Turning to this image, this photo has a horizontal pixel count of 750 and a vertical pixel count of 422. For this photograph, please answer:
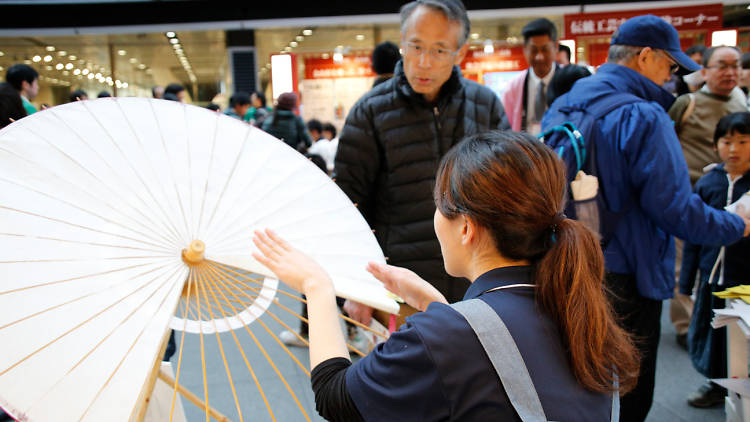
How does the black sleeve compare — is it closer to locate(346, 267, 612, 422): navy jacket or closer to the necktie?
locate(346, 267, 612, 422): navy jacket

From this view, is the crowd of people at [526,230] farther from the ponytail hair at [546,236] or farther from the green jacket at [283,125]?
the green jacket at [283,125]

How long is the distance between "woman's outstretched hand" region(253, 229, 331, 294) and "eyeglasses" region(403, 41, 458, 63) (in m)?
0.91

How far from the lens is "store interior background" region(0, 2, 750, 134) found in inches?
314

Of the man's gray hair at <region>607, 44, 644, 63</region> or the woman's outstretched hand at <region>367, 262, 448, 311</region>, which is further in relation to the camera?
the man's gray hair at <region>607, 44, 644, 63</region>

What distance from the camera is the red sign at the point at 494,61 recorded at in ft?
26.5

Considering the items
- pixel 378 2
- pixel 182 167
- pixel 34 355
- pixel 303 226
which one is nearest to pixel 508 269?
pixel 303 226

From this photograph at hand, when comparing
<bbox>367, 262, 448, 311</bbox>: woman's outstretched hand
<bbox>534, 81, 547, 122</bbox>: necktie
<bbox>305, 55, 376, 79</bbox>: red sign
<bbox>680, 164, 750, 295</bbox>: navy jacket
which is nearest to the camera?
<bbox>367, 262, 448, 311</bbox>: woman's outstretched hand

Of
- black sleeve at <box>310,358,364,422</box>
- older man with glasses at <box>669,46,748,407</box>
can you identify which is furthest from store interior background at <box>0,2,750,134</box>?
black sleeve at <box>310,358,364,422</box>

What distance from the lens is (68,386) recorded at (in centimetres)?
83

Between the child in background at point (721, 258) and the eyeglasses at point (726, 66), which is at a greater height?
the eyeglasses at point (726, 66)

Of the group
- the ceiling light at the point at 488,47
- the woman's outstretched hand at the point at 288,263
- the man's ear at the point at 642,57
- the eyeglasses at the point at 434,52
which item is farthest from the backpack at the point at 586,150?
the ceiling light at the point at 488,47

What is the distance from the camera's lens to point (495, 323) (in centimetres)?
86

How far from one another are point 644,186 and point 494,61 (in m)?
6.65

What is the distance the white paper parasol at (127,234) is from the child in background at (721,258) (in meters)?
1.84
